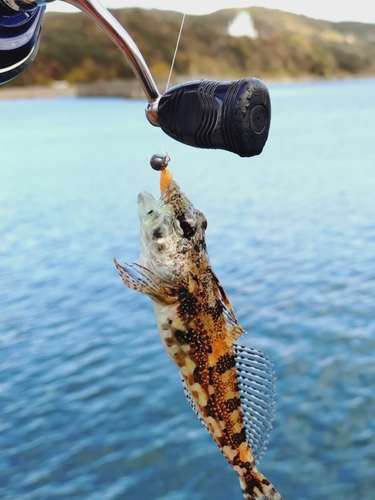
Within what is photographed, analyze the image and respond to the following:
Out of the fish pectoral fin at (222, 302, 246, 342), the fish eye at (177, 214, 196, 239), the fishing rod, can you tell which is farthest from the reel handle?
the fish pectoral fin at (222, 302, 246, 342)

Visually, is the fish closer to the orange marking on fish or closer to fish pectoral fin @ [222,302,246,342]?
fish pectoral fin @ [222,302,246,342]

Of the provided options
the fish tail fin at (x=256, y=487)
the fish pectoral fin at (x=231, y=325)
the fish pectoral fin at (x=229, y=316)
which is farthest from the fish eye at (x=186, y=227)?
the fish tail fin at (x=256, y=487)

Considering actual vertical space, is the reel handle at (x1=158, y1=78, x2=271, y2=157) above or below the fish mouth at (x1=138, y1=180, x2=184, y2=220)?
below

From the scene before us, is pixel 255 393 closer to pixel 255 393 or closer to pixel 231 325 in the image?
pixel 255 393

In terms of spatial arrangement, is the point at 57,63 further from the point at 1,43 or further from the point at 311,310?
the point at 1,43

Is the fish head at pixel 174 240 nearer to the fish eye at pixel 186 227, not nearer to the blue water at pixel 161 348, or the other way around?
the fish eye at pixel 186 227

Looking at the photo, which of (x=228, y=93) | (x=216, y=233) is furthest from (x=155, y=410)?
(x=216, y=233)

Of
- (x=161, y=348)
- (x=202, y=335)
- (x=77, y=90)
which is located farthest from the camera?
(x=77, y=90)

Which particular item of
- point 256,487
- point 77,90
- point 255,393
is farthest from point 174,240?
point 77,90
